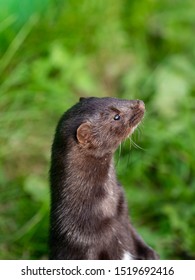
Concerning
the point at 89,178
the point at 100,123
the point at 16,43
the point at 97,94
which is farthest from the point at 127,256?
the point at 97,94

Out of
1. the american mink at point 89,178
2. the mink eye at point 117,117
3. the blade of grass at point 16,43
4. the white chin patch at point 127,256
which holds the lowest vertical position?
the white chin patch at point 127,256

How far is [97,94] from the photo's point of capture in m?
6.68

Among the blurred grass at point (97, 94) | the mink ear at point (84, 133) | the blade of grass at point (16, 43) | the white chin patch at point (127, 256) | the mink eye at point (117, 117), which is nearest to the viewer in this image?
the mink ear at point (84, 133)

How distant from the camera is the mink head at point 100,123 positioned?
4293mm

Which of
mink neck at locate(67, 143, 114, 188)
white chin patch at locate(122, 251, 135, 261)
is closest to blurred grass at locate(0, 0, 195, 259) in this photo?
white chin patch at locate(122, 251, 135, 261)

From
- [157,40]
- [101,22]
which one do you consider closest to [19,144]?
[101,22]

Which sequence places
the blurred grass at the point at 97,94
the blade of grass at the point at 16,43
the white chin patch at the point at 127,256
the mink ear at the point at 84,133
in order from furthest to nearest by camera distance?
the blade of grass at the point at 16,43, the blurred grass at the point at 97,94, the white chin patch at the point at 127,256, the mink ear at the point at 84,133

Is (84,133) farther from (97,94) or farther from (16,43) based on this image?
(97,94)

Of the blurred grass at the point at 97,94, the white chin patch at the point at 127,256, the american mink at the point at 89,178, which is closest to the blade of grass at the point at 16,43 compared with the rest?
the blurred grass at the point at 97,94

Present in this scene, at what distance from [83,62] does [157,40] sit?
2.94ft

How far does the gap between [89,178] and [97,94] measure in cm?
236

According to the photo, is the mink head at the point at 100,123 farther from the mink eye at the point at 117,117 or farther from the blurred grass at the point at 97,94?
the blurred grass at the point at 97,94

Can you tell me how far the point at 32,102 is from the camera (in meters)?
5.96
